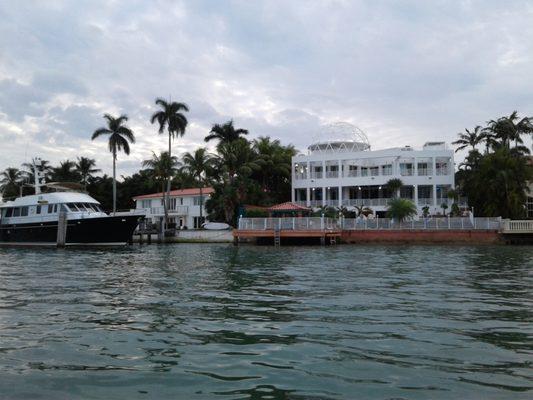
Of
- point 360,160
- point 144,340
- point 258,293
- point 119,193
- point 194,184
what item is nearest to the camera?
point 144,340

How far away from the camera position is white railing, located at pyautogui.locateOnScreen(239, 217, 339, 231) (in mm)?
40656

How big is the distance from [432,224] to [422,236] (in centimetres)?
128

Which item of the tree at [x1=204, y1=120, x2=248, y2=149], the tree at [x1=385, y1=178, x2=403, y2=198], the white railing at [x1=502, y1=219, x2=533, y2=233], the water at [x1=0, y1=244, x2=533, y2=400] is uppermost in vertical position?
the tree at [x1=204, y1=120, x2=248, y2=149]

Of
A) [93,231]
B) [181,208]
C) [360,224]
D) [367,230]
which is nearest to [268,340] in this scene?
[93,231]

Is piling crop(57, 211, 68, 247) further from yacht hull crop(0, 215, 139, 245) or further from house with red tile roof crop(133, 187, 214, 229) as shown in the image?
house with red tile roof crop(133, 187, 214, 229)

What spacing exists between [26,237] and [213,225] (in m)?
16.3

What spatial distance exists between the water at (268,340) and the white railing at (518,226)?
27.4 meters

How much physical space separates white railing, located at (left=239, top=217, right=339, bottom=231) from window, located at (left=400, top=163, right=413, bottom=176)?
15616 mm

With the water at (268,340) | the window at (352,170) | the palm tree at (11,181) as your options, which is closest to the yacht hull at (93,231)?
the water at (268,340)

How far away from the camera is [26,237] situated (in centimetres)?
4206

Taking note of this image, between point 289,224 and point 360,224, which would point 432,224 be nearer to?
point 360,224

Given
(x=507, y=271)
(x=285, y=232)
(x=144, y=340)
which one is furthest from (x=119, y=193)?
(x=144, y=340)

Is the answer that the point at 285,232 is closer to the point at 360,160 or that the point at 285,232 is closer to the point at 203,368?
the point at 360,160

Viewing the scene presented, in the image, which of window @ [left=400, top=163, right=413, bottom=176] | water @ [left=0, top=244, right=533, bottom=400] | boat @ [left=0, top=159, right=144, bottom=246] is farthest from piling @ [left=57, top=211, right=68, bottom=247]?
window @ [left=400, top=163, right=413, bottom=176]
